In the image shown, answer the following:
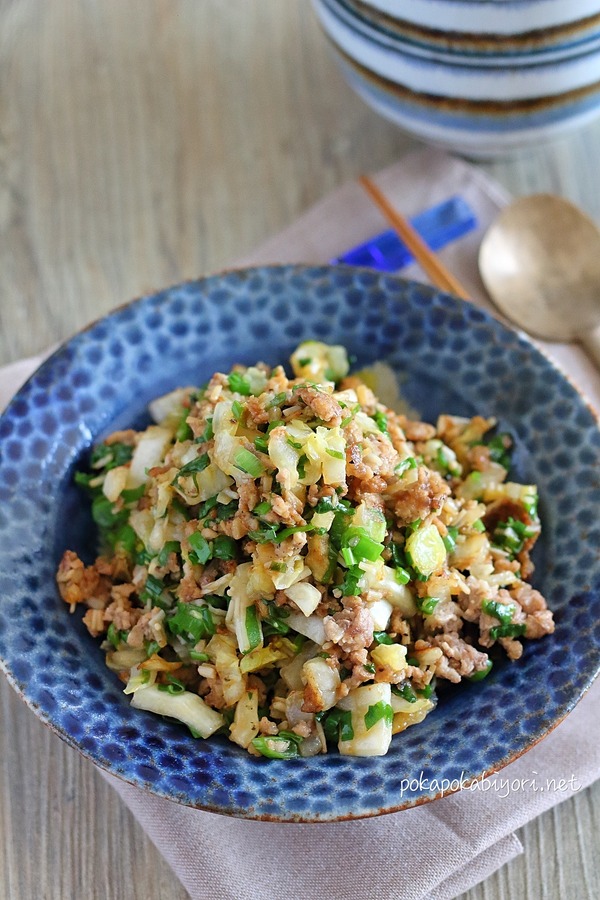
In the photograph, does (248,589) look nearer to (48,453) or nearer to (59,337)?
(48,453)

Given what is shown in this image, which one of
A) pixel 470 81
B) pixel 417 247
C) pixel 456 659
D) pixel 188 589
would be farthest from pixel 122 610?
pixel 470 81

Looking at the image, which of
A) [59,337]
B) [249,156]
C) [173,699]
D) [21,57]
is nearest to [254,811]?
[173,699]

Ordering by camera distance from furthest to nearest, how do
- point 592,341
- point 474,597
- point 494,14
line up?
point 592,341
point 494,14
point 474,597

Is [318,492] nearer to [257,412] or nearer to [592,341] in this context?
[257,412]

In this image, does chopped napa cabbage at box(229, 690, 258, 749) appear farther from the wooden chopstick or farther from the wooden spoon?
the wooden spoon

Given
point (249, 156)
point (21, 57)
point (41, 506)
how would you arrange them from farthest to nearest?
point (21, 57), point (249, 156), point (41, 506)

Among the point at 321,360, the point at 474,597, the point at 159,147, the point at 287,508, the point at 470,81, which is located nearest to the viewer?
the point at 287,508
